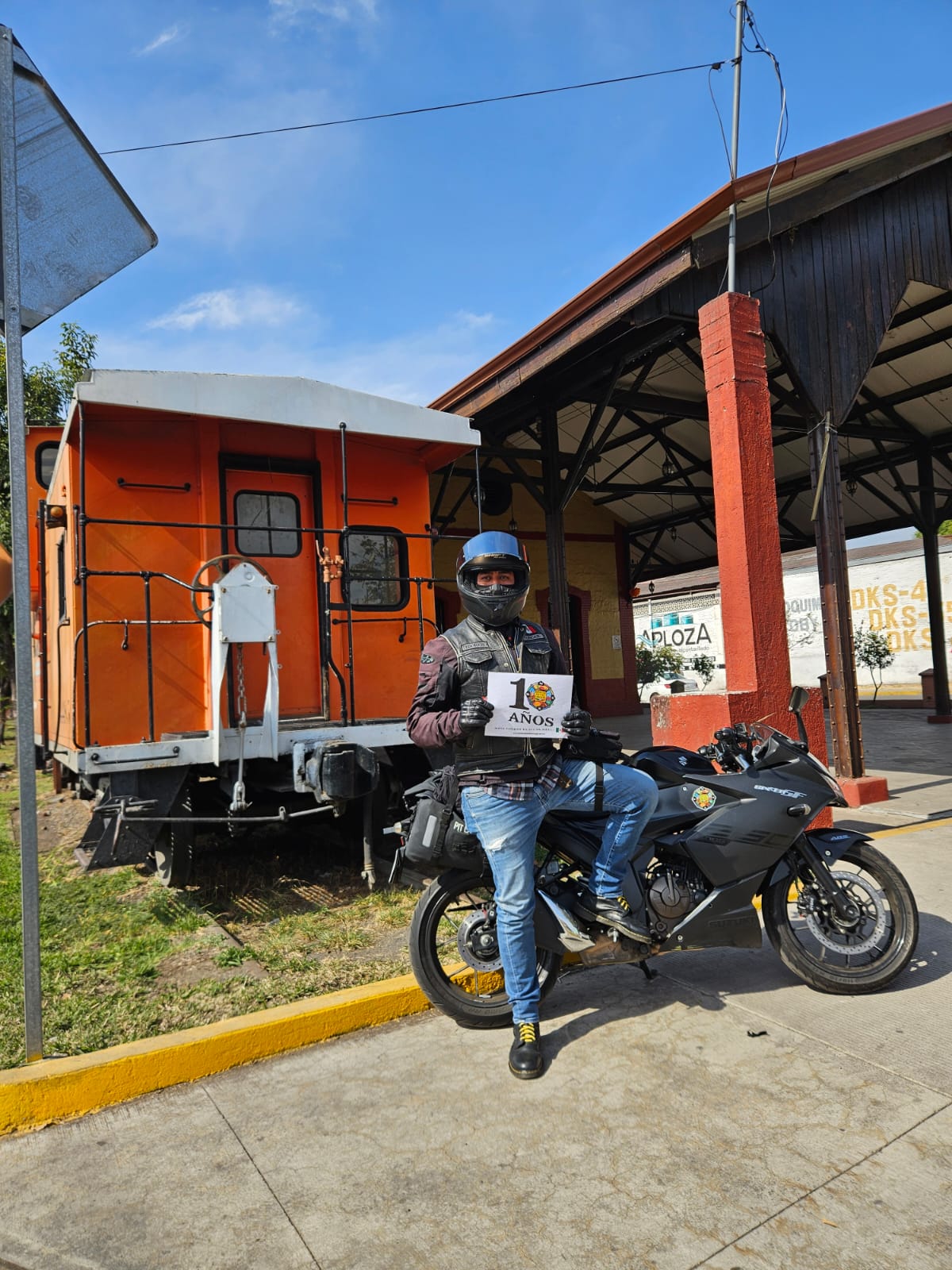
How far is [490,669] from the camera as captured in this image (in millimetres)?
3176

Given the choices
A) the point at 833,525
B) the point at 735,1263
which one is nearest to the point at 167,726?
the point at 735,1263

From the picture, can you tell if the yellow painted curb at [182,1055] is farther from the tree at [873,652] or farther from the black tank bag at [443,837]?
the tree at [873,652]

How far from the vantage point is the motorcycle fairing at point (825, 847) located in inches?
138

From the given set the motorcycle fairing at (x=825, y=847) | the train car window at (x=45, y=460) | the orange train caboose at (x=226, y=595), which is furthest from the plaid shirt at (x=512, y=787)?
the train car window at (x=45, y=460)

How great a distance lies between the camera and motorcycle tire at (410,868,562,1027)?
3.28 m

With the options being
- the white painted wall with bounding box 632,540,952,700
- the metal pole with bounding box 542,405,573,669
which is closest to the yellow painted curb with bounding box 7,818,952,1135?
the metal pole with bounding box 542,405,573,669

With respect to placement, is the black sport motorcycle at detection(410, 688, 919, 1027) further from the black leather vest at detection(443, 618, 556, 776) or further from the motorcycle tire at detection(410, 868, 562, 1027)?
the black leather vest at detection(443, 618, 556, 776)

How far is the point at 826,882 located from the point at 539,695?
153 cm

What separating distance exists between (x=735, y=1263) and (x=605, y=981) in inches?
71.0

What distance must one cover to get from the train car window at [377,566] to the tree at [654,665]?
16.0 m

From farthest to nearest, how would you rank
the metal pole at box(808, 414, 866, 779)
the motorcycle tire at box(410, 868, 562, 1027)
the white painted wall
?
1. the white painted wall
2. the metal pole at box(808, 414, 866, 779)
3. the motorcycle tire at box(410, 868, 562, 1027)

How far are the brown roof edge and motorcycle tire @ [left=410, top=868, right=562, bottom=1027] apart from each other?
5358 mm

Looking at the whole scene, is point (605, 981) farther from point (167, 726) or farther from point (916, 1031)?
point (167, 726)

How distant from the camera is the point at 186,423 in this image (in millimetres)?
5520
